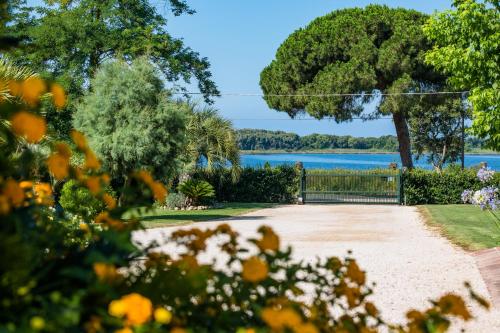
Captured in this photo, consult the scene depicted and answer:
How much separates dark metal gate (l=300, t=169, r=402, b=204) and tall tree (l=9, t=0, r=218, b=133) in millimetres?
7883

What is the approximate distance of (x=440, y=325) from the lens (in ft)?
5.97

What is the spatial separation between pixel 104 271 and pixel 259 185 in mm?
24903

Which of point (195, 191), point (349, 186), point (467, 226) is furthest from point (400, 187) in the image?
point (467, 226)

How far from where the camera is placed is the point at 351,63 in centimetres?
3266

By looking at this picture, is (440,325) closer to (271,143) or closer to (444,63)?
(444,63)

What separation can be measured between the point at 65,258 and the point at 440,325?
3.49 ft

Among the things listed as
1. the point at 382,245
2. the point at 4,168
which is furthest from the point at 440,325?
the point at 382,245

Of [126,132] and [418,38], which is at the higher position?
[418,38]

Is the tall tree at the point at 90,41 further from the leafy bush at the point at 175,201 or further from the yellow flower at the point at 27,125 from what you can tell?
the yellow flower at the point at 27,125

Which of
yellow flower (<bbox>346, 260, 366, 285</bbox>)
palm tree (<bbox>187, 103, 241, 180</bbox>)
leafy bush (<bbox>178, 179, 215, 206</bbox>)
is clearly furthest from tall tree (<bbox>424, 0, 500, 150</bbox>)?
palm tree (<bbox>187, 103, 241, 180</bbox>)

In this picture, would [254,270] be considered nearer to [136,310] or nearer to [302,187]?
[136,310]

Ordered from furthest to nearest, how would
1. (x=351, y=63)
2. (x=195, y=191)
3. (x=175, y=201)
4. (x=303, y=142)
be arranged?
1. (x=303, y=142)
2. (x=351, y=63)
3. (x=195, y=191)
4. (x=175, y=201)

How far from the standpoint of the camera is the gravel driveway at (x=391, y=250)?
6742 millimetres

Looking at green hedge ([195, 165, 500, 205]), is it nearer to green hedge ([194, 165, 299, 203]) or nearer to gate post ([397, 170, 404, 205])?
green hedge ([194, 165, 299, 203])
